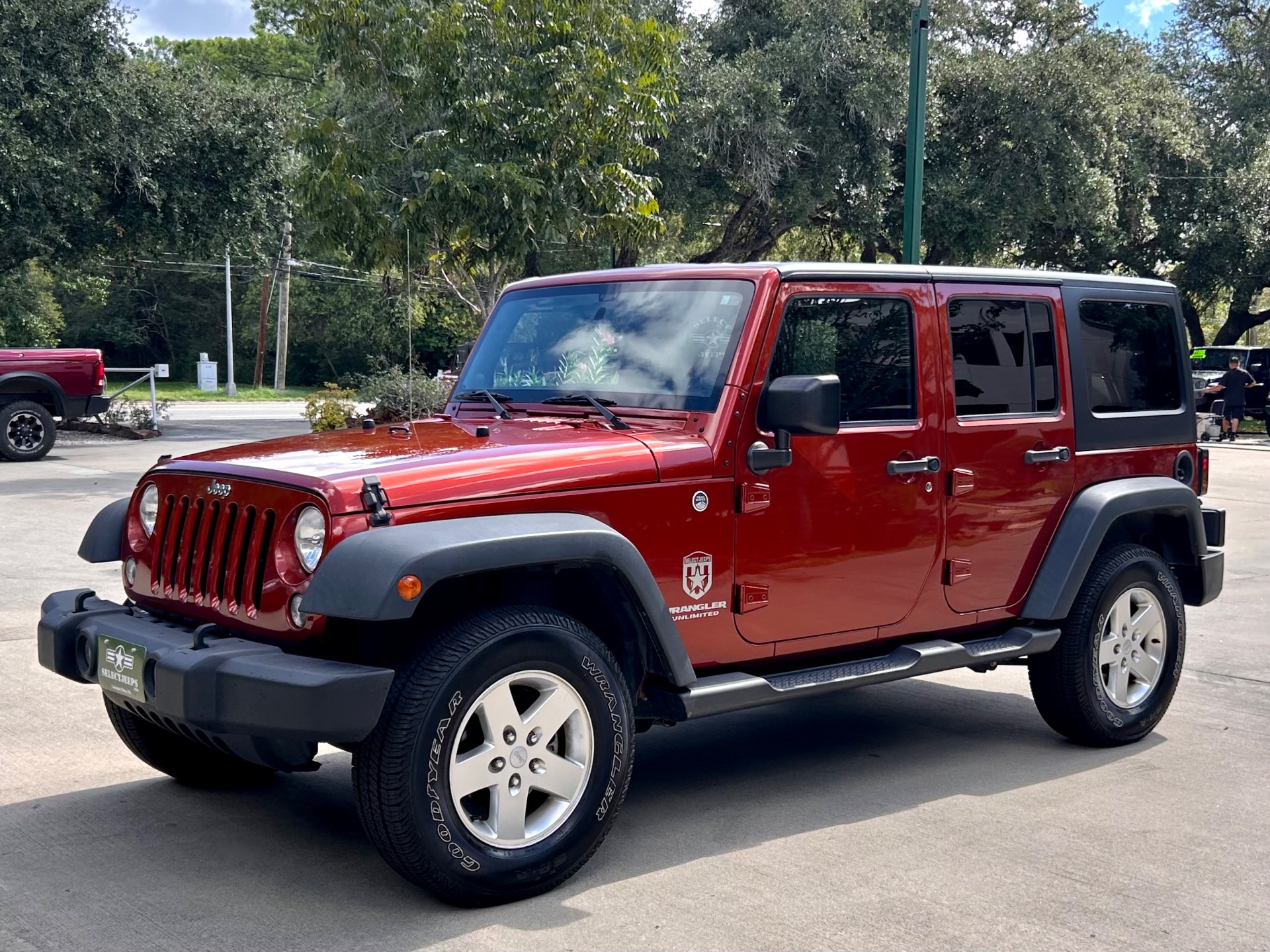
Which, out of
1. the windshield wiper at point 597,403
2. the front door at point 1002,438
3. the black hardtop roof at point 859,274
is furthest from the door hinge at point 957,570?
the windshield wiper at point 597,403

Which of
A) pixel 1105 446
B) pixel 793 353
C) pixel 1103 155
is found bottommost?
pixel 1105 446

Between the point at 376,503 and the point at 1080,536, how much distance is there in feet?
10.1

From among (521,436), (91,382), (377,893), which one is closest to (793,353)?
(521,436)

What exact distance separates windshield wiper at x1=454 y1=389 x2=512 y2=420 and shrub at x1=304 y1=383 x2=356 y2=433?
502 inches

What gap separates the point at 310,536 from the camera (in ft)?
13.1

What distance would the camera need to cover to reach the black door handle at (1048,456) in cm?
560

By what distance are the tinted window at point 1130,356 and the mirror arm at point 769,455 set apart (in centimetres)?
182

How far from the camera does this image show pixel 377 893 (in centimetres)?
418

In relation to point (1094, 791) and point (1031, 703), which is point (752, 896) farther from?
point (1031, 703)

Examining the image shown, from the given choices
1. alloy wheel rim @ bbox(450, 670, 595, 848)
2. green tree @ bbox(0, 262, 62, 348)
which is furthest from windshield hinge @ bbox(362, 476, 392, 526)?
green tree @ bbox(0, 262, 62, 348)

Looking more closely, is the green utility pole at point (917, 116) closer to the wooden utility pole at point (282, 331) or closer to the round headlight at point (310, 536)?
the round headlight at point (310, 536)

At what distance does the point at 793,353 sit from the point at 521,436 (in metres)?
1.03

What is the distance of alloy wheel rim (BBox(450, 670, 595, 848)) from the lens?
13.2 feet

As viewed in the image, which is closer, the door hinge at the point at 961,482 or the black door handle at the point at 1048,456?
the door hinge at the point at 961,482
